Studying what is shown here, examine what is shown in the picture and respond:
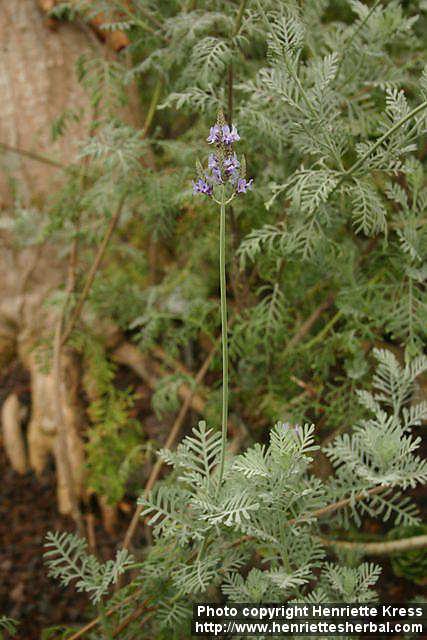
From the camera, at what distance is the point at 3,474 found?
287cm

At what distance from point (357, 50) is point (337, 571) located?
4.48ft

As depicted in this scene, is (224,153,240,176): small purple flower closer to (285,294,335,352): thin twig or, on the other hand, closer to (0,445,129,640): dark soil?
(285,294,335,352): thin twig

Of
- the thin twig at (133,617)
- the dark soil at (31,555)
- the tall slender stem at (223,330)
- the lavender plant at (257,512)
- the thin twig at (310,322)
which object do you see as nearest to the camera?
the tall slender stem at (223,330)

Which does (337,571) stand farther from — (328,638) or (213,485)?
(213,485)

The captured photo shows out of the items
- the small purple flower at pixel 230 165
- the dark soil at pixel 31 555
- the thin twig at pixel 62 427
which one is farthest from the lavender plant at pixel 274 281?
the dark soil at pixel 31 555

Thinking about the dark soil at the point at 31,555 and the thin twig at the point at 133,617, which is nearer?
the thin twig at the point at 133,617

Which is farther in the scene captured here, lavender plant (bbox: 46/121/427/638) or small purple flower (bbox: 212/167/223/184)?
lavender plant (bbox: 46/121/427/638)

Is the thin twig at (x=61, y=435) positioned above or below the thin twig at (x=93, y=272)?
below

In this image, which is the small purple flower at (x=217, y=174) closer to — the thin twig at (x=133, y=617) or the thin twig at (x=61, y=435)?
the thin twig at (x=133, y=617)

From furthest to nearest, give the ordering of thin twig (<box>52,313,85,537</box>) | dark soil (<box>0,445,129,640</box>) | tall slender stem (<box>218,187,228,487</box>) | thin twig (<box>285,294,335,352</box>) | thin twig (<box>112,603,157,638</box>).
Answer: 1. dark soil (<box>0,445,129,640</box>)
2. thin twig (<box>52,313,85,537</box>)
3. thin twig (<box>285,294,335,352</box>)
4. thin twig (<box>112,603,157,638</box>)
5. tall slender stem (<box>218,187,228,487</box>)

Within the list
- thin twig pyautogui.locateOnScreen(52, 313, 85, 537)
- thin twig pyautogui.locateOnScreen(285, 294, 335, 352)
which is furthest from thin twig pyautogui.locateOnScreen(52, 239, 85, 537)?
thin twig pyautogui.locateOnScreen(285, 294, 335, 352)

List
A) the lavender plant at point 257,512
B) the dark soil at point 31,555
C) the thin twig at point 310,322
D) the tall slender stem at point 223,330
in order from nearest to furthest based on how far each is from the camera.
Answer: the tall slender stem at point 223,330, the lavender plant at point 257,512, the thin twig at point 310,322, the dark soil at point 31,555

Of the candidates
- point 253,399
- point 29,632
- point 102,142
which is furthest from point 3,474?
point 102,142

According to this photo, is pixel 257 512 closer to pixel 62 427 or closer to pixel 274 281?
pixel 274 281
